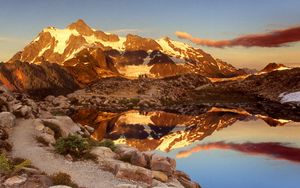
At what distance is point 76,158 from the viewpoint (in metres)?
30.6

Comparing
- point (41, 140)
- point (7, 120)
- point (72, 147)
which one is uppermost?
point (7, 120)

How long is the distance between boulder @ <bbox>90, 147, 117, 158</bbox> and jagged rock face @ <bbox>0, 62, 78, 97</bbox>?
12198 centimetres

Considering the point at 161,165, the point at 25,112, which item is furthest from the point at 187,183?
the point at 25,112

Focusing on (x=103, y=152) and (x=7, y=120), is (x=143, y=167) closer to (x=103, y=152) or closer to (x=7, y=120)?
(x=103, y=152)

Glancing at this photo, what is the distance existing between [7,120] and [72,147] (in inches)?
394

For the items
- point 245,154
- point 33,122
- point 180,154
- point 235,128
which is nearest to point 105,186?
point 33,122

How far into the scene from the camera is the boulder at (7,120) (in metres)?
37.8

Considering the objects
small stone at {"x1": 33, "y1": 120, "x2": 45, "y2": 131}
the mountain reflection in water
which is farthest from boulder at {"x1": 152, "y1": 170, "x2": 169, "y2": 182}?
the mountain reflection in water

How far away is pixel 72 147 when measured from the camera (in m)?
31.0

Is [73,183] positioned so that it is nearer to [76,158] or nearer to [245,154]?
[76,158]

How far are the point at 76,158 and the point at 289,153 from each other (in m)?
25.5

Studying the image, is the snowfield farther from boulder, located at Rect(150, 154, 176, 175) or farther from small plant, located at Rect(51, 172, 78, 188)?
small plant, located at Rect(51, 172, 78, 188)

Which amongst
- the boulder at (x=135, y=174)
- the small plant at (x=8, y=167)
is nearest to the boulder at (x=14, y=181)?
the small plant at (x=8, y=167)

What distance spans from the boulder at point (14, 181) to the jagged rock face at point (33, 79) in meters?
130
